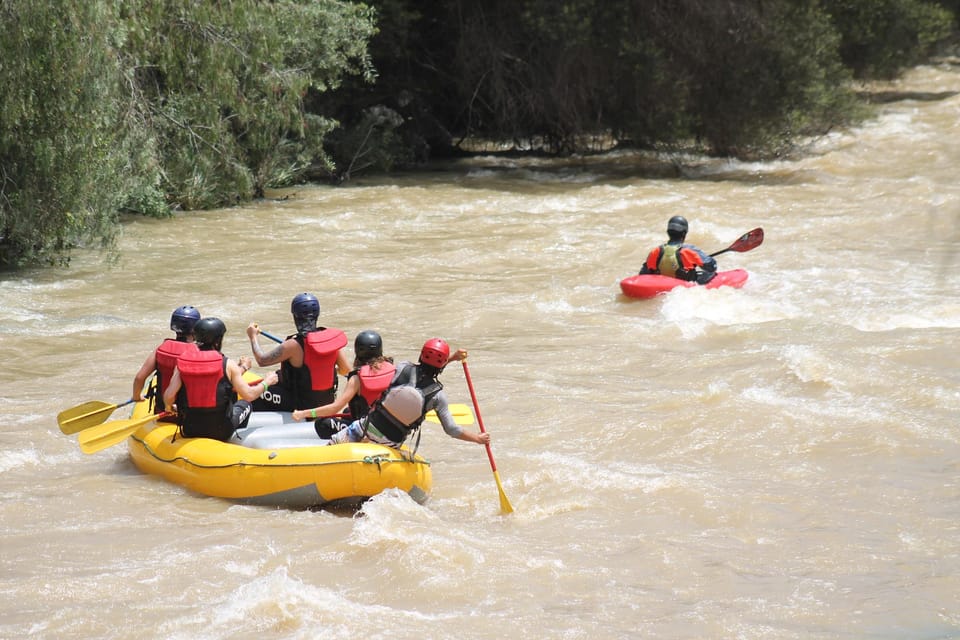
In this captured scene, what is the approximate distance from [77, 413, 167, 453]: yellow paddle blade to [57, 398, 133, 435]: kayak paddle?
119mm

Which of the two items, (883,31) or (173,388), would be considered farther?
(883,31)

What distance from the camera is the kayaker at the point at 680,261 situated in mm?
10414

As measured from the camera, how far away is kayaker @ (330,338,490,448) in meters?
5.67

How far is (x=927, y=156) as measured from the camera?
18.5 meters

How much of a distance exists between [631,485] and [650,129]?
543 inches

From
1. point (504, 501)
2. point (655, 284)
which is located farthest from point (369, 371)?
point (655, 284)

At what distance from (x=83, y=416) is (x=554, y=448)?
8.96 ft

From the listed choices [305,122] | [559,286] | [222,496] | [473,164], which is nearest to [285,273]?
[559,286]

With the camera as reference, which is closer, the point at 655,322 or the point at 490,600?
the point at 490,600

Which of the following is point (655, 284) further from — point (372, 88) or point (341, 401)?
point (372, 88)

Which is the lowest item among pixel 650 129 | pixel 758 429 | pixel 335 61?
pixel 758 429

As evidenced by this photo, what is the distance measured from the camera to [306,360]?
20.6 feet

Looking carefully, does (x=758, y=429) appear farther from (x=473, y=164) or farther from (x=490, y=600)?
(x=473, y=164)

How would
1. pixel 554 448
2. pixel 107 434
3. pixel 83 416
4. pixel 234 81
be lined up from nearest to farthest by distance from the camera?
1. pixel 107 434
2. pixel 83 416
3. pixel 554 448
4. pixel 234 81
